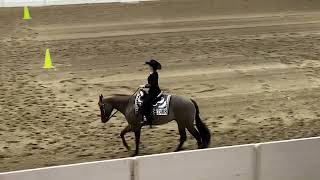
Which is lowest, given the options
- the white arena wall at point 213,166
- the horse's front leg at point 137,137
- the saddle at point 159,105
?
the horse's front leg at point 137,137

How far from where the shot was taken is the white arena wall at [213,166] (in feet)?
19.8

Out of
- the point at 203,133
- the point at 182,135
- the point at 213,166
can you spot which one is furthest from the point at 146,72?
the point at 213,166

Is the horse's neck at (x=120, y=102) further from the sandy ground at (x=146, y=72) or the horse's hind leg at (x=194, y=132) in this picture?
the horse's hind leg at (x=194, y=132)

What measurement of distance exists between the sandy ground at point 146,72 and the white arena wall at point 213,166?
102 inches

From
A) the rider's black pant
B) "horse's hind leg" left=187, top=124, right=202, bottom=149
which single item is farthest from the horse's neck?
"horse's hind leg" left=187, top=124, right=202, bottom=149

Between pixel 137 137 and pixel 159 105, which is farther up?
pixel 159 105

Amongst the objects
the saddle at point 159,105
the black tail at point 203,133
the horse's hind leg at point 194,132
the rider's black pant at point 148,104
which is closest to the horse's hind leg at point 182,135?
the horse's hind leg at point 194,132

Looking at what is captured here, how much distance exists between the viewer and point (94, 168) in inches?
240

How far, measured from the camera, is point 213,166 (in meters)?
6.54

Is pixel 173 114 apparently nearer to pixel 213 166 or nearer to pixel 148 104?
pixel 148 104

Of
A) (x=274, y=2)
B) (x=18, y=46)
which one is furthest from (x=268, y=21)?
(x=18, y=46)

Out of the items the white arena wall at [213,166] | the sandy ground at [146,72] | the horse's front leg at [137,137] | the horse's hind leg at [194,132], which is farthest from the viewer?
the sandy ground at [146,72]

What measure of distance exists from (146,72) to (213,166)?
774 centimetres

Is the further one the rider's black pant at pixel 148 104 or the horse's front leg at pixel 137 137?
the horse's front leg at pixel 137 137
